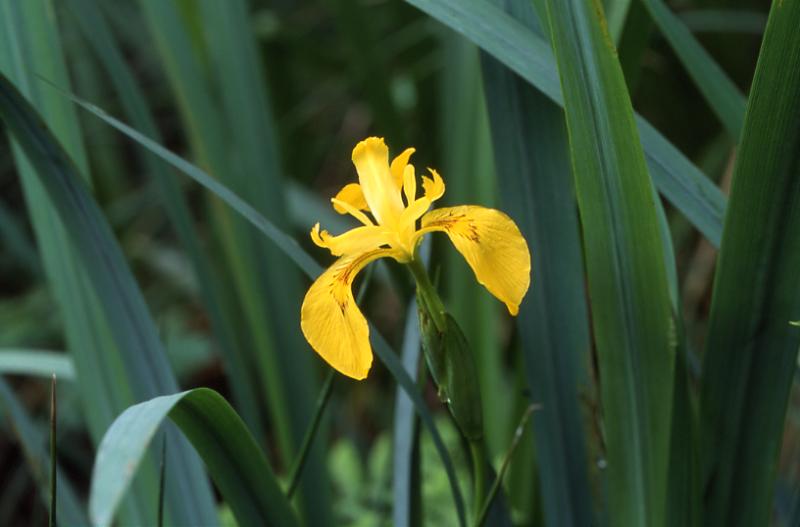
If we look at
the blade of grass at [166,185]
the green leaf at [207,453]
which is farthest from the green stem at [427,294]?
the blade of grass at [166,185]

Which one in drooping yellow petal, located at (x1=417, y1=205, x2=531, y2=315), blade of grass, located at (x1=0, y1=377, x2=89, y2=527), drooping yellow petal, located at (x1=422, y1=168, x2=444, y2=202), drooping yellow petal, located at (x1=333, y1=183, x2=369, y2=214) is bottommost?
blade of grass, located at (x1=0, y1=377, x2=89, y2=527)

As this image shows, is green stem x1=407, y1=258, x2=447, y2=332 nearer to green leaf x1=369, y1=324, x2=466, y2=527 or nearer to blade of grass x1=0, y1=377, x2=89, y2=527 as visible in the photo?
green leaf x1=369, y1=324, x2=466, y2=527

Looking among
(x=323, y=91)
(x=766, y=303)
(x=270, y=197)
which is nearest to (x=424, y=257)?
(x=766, y=303)

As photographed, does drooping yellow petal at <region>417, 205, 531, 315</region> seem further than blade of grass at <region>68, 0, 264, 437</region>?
No

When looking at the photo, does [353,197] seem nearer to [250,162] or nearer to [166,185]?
[166,185]

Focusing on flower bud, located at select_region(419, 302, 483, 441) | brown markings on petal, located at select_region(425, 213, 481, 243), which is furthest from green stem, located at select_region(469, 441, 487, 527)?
brown markings on petal, located at select_region(425, 213, 481, 243)

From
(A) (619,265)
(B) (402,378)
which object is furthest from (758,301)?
(B) (402,378)
